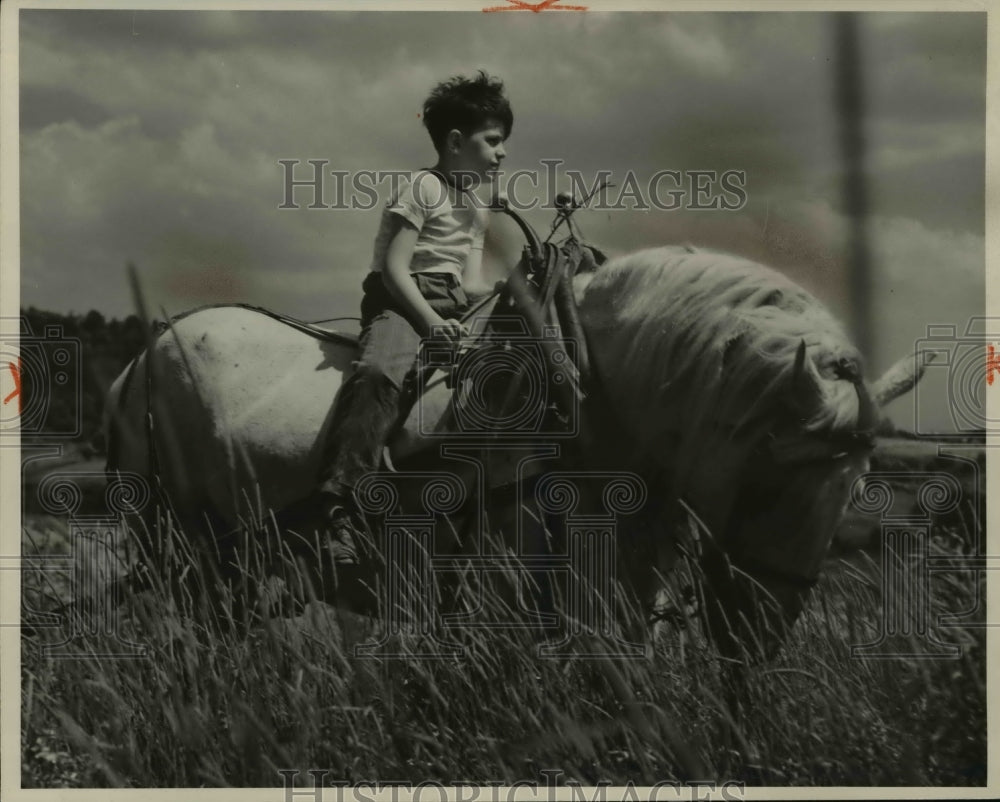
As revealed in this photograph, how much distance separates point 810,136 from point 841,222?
0.32 meters

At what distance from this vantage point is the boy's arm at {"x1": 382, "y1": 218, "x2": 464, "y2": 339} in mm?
3445

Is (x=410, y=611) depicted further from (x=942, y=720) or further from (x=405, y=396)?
(x=942, y=720)

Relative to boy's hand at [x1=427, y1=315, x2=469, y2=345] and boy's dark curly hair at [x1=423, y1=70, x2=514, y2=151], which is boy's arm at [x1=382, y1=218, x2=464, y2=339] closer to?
boy's hand at [x1=427, y1=315, x2=469, y2=345]

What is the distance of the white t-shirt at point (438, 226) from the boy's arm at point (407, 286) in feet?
0.09

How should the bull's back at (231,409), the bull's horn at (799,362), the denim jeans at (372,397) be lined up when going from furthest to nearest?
1. the bull's back at (231,409)
2. the denim jeans at (372,397)
3. the bull's horn at (799,362)

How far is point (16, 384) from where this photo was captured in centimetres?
357

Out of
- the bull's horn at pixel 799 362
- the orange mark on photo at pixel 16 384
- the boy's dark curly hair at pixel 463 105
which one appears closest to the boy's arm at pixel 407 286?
the boy's dark curly hair at pixel 463 105

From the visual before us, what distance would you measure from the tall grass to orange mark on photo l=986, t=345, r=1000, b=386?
2.60 feet

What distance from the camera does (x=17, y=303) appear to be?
11.8 ft

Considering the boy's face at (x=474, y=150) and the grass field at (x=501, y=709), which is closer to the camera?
the grass field at (x=501, y=709)

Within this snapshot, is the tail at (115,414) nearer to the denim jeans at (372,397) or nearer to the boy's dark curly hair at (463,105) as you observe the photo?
the denim jeans at (372,397)

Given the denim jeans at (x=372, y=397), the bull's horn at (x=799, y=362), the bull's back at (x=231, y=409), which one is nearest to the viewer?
the bull's horn at (x=799, y=362)

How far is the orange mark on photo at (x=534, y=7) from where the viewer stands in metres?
3.60

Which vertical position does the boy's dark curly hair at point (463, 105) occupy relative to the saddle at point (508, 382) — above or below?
above
